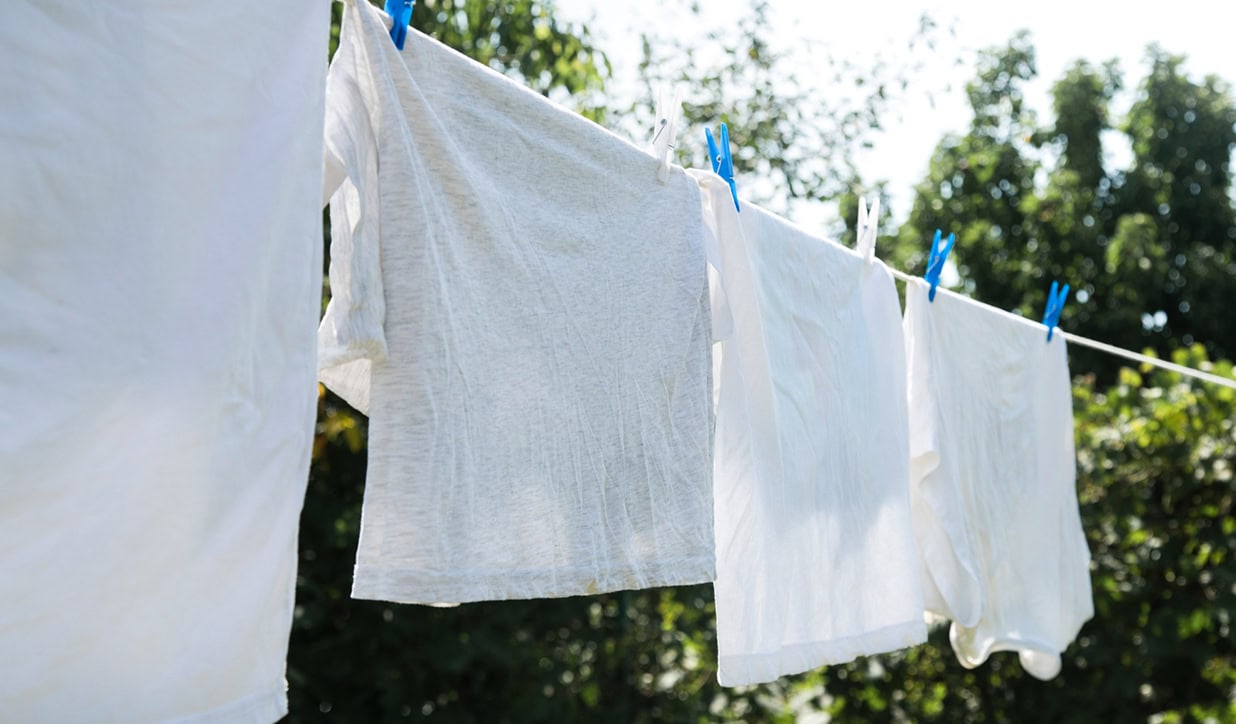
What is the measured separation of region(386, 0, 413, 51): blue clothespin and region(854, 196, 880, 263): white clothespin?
94 centimetres

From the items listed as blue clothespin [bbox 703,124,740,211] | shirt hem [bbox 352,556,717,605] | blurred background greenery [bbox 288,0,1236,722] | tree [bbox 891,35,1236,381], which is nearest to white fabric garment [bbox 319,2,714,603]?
shirt hem [bbox 352,556,717,605]

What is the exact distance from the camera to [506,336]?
1053mm

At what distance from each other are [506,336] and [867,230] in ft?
2.89

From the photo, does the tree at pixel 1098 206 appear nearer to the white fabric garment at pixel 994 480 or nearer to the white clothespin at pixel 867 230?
the white fabric garment at pixel 994 480

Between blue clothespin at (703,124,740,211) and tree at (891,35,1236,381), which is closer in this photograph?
blue clothespin at (703,124,740,211)

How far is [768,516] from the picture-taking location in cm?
144

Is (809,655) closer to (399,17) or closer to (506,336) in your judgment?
(506,336)

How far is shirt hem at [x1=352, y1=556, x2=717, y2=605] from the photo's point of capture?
90cm

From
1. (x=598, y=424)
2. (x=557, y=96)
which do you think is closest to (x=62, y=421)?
(x=598, y=424)

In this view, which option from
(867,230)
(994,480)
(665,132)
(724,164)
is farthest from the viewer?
(994,480)

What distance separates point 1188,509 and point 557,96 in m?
2.00

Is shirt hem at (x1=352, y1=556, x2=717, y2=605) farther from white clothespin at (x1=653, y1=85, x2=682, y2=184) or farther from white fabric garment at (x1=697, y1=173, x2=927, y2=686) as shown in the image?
white clothespin at (x1=653, y1=85, x2=682, y2=184)

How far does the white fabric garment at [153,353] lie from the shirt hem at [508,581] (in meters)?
0.11

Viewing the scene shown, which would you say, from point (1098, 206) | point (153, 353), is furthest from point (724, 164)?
point (1098, 206)
